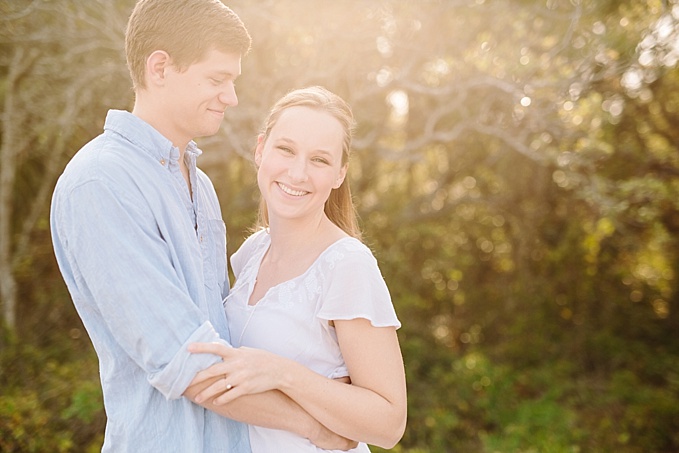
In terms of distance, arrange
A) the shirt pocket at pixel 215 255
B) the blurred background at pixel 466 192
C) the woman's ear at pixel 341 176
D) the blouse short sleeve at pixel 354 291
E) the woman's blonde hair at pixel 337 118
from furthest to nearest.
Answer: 1. the blurred background at pixel 466 192
2. the woman's ear at pixel 341 176
3. the woman's blonde hair at pixel 337 118
4. the shirt pocket at pixel 215 255
5. the blouse short sleeve at pixel 354 291

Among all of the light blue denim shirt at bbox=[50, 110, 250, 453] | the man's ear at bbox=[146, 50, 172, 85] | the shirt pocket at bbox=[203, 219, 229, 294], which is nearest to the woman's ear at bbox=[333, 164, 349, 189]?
the shirt pocket at bbox=[203, 219, 229, 294]

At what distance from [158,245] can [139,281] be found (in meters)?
0.11

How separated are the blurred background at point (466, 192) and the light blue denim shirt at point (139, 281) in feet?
10.2

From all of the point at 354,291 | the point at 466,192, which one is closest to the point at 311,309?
the point at 354,291

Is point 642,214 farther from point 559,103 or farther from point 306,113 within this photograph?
point 306,113

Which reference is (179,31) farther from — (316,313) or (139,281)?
(316,313)

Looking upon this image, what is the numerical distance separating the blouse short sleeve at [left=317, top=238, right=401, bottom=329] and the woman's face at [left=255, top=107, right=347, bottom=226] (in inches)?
8.1

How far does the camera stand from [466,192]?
793 cm

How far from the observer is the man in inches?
67.0

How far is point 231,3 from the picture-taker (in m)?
5.57

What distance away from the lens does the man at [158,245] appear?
1.70 m

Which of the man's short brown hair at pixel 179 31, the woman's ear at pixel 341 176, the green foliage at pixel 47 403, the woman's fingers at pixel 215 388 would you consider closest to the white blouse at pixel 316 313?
the woman's ear at pixel 341 176

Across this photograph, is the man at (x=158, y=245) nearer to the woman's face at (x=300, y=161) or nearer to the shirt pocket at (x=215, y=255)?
the shirt pocket at (x=215, y=255)

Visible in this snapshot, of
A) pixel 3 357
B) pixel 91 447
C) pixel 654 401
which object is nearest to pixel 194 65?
pixel 91 447
